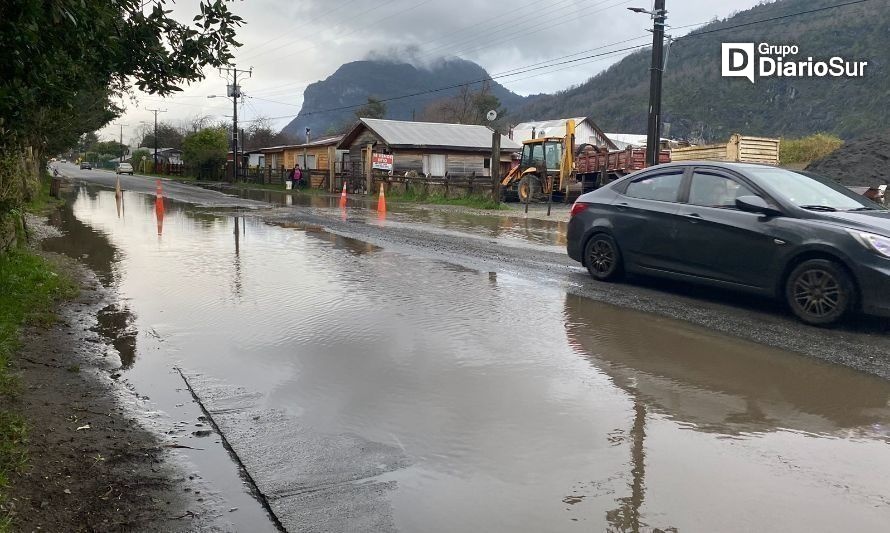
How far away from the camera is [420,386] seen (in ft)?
17.7

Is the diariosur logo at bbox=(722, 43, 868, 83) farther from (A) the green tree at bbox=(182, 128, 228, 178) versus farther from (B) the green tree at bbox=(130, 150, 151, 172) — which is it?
(B) the green tree at bbox=(130, 150, 151, 172)

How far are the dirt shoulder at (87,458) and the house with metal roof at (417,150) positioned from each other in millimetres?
33297

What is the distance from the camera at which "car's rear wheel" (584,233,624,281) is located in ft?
31.4

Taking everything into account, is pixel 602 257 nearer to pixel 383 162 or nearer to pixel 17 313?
pixel 17 313

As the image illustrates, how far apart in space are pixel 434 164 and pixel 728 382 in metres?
37.4

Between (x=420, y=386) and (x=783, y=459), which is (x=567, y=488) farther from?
(x=420, y=386)

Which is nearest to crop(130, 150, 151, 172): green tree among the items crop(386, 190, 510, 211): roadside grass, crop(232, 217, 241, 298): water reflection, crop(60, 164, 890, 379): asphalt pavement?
crop(386, 190, 510, 211): roadside grass

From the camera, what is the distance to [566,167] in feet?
96.7

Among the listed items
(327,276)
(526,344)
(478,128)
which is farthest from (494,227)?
(478,128)

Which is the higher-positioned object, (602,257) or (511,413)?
(602,257)

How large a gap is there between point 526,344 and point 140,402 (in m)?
3.17

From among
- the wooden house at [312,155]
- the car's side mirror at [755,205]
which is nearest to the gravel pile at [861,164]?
the car's side mirror at [755,205]

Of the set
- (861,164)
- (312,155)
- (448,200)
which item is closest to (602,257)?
(861,164)

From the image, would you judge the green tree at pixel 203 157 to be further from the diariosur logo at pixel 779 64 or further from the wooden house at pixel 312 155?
the diariosur logo at pixel 779 64
